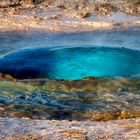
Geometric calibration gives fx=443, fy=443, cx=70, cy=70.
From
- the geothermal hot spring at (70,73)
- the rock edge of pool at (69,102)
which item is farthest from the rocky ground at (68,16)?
the geothermal hot spring at (70,73)

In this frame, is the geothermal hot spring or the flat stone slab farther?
the geothermal hot spring

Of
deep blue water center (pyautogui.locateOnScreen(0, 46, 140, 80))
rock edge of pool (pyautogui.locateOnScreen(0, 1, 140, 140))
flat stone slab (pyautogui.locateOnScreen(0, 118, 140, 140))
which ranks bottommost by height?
deep blue water center (pyautogui.locateOnScreen(0, 46, 140, 80))

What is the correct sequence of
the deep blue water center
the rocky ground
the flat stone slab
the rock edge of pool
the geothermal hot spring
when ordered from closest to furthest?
the flat stone slab
the rock edge of pool
the geothermal hot spring
the deep blue water center
the rocky ground

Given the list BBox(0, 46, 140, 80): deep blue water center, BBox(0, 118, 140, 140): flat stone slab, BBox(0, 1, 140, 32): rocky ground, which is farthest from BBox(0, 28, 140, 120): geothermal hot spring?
BBox(0, 118, 140, 140): flat stone slab

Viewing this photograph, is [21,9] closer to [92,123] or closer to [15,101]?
[15,101]

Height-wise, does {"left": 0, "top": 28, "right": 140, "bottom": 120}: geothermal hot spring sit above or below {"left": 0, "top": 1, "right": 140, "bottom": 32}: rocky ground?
below

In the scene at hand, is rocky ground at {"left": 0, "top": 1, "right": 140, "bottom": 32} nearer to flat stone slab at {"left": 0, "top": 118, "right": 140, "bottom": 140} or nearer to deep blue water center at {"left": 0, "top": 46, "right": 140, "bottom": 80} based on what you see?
deep blue water center at {"left": 0, "top": 46, "right": 140, "bottom": 80}
